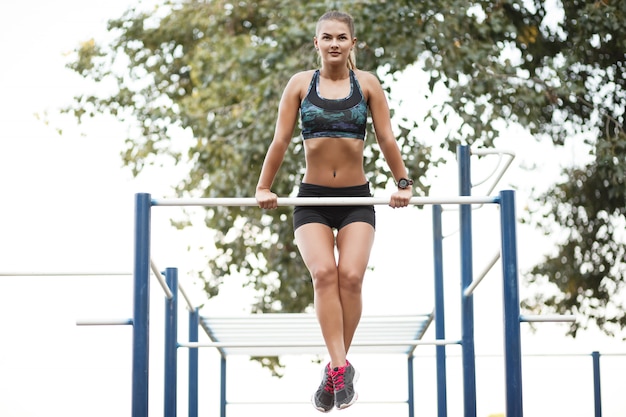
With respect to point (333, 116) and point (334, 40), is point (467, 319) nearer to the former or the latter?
point (333, 116)

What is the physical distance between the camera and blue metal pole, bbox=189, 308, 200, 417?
4.12m

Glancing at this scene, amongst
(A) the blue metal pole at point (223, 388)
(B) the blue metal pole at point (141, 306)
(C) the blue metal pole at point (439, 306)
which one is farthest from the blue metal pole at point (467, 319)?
(A) the blue metal pole at point (223, 388)

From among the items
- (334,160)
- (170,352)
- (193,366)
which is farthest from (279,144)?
(193,366)

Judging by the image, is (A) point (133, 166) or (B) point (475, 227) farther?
(A) point (133, 166)

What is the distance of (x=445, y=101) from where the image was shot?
615 centimetres

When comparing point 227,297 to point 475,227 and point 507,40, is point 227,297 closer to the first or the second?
point 475,227

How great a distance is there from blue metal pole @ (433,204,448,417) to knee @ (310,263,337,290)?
126cm

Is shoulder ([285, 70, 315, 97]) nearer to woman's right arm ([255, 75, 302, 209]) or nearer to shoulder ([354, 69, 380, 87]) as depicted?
woman's right arm ([255, 75, 302, 209])

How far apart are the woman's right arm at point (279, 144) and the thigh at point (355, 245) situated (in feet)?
0.87

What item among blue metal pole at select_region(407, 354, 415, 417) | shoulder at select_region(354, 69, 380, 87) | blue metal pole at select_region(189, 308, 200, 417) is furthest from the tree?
shoulder at select_region(354, 69, 380, 87)

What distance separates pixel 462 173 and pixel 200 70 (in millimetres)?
3943

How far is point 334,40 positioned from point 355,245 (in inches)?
24.1

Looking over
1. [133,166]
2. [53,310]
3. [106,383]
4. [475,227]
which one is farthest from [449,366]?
[133,166]

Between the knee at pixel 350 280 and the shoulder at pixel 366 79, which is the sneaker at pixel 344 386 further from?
the shoulder at pixel 366 79
